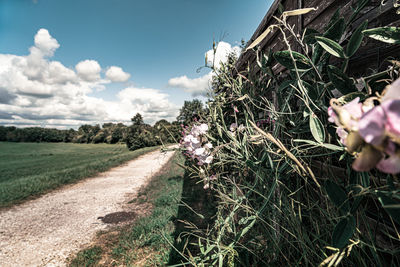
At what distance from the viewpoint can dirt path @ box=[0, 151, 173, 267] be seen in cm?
221

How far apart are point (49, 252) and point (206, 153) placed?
2460 mm

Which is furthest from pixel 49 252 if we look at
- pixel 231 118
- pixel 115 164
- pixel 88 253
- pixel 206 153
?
pixel 115 164

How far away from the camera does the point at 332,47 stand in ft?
1.79

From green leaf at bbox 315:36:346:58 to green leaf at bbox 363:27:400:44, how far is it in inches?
2.4

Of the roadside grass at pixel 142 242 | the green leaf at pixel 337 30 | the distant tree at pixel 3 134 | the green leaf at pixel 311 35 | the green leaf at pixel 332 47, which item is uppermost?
the distant tree at pixel 3 134

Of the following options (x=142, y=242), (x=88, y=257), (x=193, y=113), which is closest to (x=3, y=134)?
(x=88, y=257)

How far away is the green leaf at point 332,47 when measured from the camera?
0.53 m

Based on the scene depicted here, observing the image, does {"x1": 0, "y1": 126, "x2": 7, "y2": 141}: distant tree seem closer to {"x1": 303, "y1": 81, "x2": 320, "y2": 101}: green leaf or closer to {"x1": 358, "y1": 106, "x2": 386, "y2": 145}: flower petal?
{"x1": 303, "y1": 81, "x2": 320, "y2": 101}: green leaf

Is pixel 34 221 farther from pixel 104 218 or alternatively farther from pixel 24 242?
pixel 104 218

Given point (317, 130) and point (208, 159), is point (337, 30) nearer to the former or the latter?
point (317, 130)

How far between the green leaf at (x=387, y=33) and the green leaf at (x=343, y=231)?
46 cm

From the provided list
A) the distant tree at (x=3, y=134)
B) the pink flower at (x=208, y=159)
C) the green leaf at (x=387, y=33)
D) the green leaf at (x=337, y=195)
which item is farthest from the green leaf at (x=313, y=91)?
the distant tree at (x=3, y=134)

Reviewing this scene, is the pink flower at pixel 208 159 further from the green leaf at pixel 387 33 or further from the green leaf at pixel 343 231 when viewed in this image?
the green leaf at pixel 387 33

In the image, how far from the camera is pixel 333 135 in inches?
24.2
